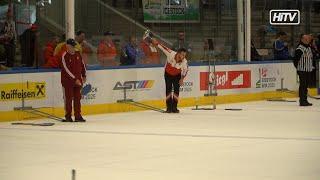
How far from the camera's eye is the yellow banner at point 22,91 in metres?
17.5

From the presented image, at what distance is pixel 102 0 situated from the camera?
81.0 ft

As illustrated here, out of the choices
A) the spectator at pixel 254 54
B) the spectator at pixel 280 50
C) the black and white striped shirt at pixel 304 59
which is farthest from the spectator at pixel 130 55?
the spectator at pixel 280 50

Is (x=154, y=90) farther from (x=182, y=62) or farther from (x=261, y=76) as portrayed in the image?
Answer: (x=261, y=76)

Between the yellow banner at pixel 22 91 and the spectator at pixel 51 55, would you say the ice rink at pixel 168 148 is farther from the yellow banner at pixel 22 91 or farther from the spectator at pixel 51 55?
the spectator at pixel 51 55

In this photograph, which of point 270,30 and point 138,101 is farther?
point 270,30

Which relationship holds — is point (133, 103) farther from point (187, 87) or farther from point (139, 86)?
point (187, 87)

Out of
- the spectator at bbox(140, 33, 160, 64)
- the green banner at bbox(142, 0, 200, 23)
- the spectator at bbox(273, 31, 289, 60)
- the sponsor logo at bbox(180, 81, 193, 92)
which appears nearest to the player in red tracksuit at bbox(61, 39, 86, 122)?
the sponsor logo at bbox(180, 81, 193, 92)

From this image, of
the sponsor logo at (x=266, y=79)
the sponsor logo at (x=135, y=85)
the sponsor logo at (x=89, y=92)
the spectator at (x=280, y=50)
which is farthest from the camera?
the spectator at (x=280, y=50)

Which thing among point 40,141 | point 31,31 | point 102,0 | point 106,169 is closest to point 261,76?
point 102,0

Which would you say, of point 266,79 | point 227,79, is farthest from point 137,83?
point 266,79

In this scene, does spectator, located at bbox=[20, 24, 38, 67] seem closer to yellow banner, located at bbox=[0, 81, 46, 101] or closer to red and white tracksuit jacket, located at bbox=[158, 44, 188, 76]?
yellow banner, located at bbox=[0, 81, 46, 101]

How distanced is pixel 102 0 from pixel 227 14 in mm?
4145

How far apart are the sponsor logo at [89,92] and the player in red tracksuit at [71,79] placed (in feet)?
5.24

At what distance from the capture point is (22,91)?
17.9 meters
